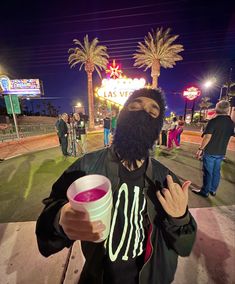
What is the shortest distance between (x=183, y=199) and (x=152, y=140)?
741 mm

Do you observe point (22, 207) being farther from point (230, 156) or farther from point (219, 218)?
point (230, 156)

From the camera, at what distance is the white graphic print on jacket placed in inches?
45.5

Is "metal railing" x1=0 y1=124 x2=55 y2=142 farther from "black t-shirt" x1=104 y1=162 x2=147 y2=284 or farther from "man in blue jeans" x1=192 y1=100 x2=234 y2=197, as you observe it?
"man in blue jeans" x1=192 y1=100 x2=234 y2=197

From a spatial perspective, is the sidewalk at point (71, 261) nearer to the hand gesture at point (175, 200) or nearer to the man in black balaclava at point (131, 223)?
the man in black balaclava at point (131, 223)

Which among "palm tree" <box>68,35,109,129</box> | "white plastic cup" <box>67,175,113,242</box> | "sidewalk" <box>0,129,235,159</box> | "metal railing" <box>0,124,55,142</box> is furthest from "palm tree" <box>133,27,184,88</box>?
"white plastic cup" <box>67,175,113,242</box>

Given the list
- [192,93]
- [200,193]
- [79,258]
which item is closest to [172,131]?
[200,193]

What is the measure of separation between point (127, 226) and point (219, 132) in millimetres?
3297

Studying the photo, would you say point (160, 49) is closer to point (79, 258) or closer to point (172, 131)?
point (172, 131)

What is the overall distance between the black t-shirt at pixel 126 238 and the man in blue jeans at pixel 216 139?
3009 millimetres

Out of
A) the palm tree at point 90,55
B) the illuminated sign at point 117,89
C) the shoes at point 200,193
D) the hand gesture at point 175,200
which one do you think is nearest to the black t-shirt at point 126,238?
the hand gesture at point 175,200

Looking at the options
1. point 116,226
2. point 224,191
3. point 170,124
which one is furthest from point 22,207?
point 170,124

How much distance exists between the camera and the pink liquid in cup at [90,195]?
35.4 inches

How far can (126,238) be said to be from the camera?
1.16m

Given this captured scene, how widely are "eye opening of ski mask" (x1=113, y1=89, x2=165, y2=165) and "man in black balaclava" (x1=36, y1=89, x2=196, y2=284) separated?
1cm
